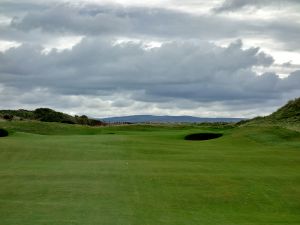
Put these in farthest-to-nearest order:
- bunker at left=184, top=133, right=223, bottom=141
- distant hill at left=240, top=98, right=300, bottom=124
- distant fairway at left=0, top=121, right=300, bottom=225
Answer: distant hill at left=240, top=98, right=300, bottom=124
bunker at left=184, top=133, right=223, bottom=141
distant fairway at left=0, top=121, right=300, bottom=225

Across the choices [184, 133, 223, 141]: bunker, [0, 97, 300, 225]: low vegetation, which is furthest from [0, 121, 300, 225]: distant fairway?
[184, 133, 223, 141]: bunker

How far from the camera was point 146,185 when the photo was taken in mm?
21547

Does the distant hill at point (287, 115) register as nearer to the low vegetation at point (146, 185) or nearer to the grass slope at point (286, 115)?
the grass slope at point (286, 115)

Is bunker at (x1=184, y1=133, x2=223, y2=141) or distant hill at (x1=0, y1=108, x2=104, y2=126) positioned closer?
bunker at (x1=184, y1=133, x2=223, y2=141)

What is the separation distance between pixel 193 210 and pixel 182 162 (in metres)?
11.0

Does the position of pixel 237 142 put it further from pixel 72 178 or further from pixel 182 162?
pixel 72 178

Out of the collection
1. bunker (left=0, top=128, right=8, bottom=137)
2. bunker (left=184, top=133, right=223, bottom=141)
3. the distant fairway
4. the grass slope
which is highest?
the grass slope

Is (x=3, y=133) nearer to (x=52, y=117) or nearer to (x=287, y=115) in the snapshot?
(x=287, y=115)

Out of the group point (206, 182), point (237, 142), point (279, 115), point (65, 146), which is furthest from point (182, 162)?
point (279, 115)

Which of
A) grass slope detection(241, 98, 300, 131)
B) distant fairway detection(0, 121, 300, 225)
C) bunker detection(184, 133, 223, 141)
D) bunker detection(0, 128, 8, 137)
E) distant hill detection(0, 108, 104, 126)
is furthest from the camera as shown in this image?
distant hill detection(0, 108, 104, 126)

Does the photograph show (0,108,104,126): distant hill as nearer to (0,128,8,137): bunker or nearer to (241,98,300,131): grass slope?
(241,98,300,131): grass slope

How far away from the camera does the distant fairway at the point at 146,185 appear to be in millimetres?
16734

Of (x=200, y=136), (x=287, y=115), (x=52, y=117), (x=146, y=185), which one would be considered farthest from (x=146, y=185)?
(x=52, y=117)

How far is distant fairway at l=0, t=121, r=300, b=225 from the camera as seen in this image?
54.9 feet
